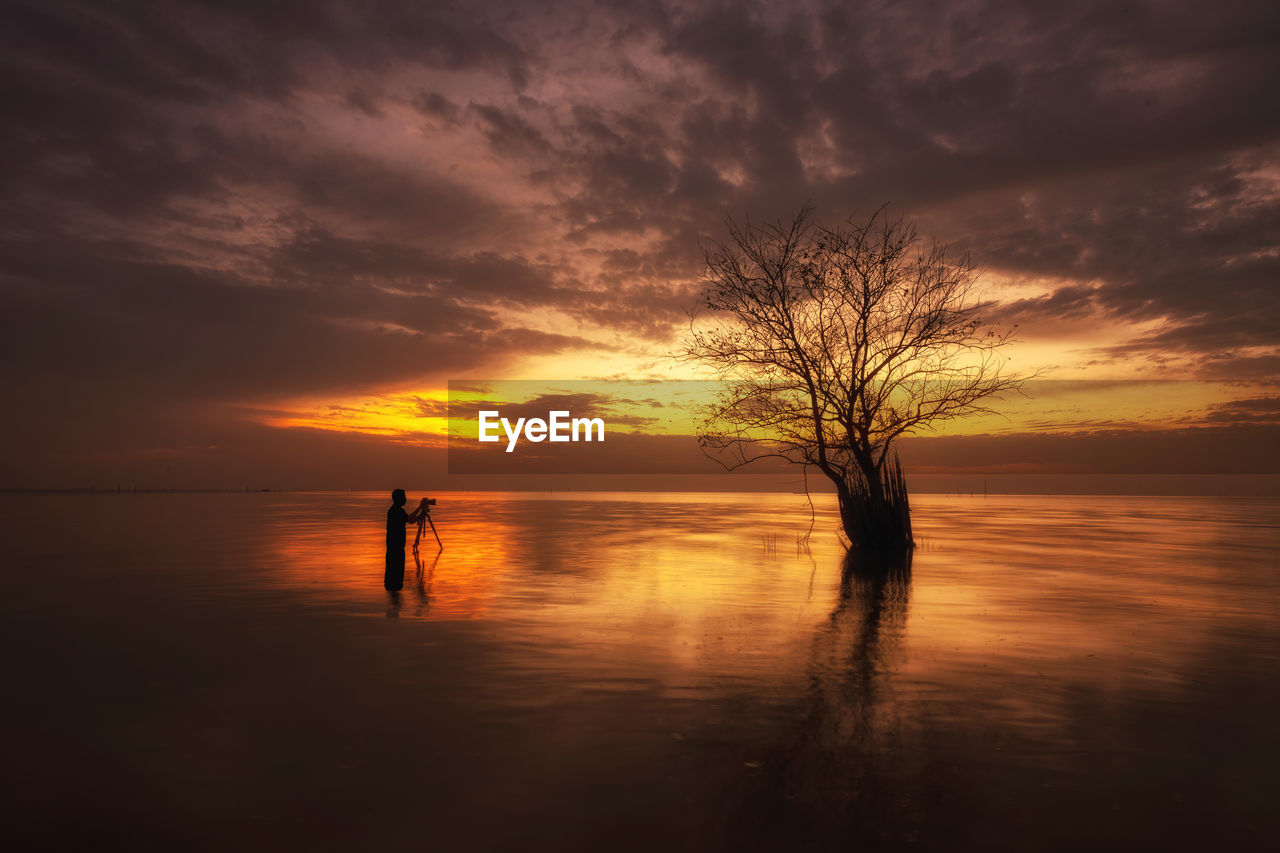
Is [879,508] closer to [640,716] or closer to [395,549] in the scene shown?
[395,549]

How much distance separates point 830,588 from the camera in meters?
17.9

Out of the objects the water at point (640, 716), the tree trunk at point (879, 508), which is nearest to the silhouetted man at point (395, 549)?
the water at point (640, 716)

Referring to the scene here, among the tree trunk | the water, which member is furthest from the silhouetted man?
the tree trunk

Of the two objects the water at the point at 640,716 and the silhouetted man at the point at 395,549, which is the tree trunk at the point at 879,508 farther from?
the silhouetted man at the point at 395,549

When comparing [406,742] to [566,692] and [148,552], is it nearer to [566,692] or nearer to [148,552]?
[566,692]

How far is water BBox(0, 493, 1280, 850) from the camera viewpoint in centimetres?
539

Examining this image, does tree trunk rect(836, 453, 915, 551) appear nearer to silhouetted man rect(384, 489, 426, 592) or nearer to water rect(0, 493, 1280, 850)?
water rect(0, 493, 1280, 850)

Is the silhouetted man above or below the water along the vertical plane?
above

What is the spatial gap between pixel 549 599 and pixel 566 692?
7253 mm

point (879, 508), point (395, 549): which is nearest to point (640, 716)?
point (395, 549)

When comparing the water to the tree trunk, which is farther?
the tree trunk

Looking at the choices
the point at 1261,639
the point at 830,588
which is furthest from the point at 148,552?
the point at 1261,639

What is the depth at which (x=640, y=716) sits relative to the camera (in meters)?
7.83

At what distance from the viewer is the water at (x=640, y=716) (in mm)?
5387
